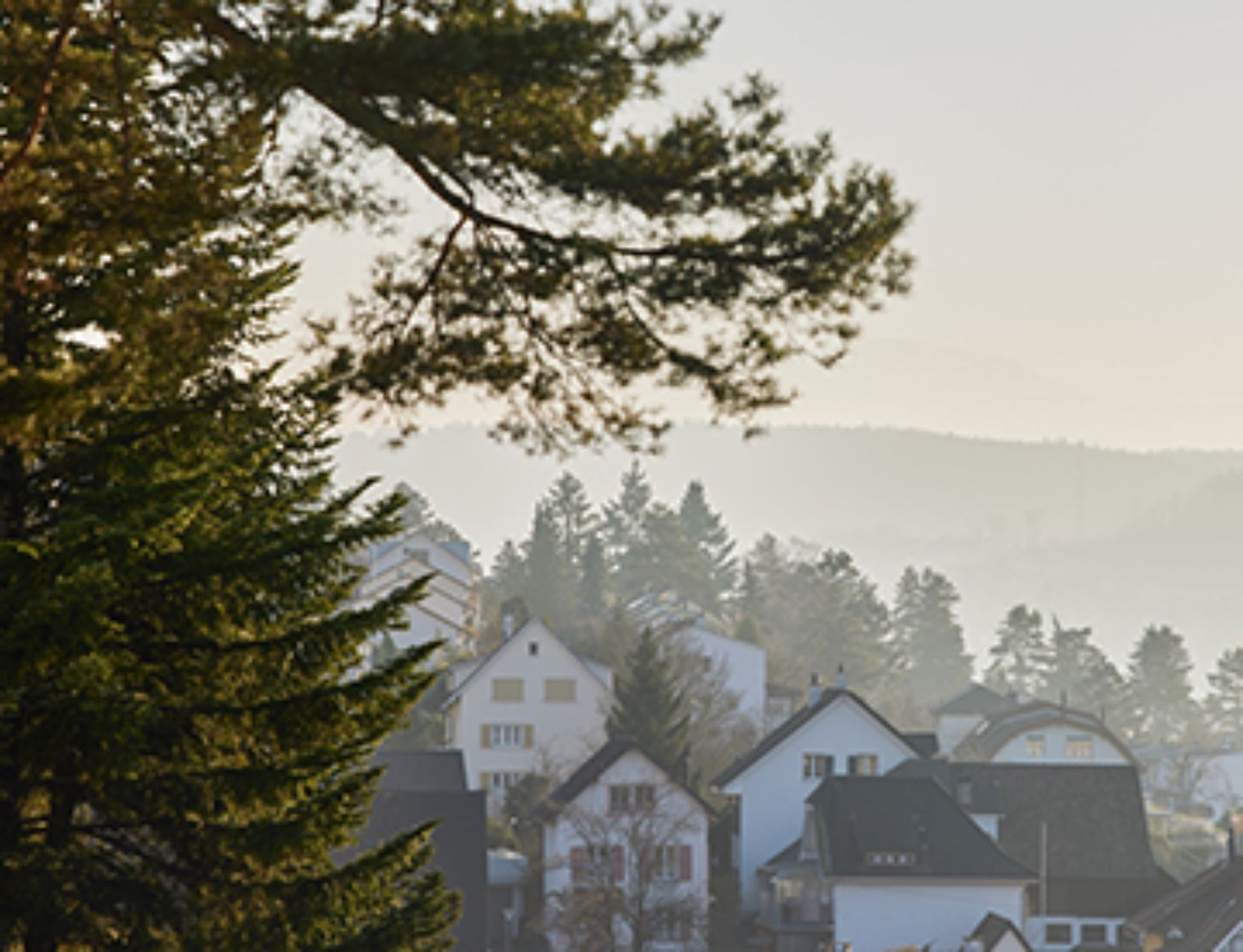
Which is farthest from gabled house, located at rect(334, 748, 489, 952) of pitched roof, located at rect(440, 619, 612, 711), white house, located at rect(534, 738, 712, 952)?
pitched roof, located at rect(440, 619, 612, 711)

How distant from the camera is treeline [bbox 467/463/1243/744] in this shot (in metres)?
118

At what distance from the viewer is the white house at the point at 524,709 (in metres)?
73.4

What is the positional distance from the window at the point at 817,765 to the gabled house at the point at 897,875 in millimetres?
6478

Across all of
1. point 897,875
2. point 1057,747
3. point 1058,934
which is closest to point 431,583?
point 1057,747

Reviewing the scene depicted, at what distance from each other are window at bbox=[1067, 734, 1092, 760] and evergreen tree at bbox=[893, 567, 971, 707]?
6890 cm

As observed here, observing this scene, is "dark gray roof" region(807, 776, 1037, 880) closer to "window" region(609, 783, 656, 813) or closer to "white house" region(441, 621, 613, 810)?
"window" region(609, 783, 656, 813)

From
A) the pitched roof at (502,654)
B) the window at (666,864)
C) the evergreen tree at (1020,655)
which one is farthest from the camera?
the evergreen tree at (1020,655)

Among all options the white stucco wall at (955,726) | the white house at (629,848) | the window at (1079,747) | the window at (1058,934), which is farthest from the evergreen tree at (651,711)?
the white stucco wall at (955,726)

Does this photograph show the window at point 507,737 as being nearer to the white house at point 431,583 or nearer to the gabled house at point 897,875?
the white house at point 431,583

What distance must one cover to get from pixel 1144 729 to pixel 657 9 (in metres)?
141

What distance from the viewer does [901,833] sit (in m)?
52.0

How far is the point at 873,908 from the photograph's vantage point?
168 feet

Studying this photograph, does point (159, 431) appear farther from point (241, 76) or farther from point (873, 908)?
point (873, 908)

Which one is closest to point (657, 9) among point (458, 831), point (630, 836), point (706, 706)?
point (458, 831)
